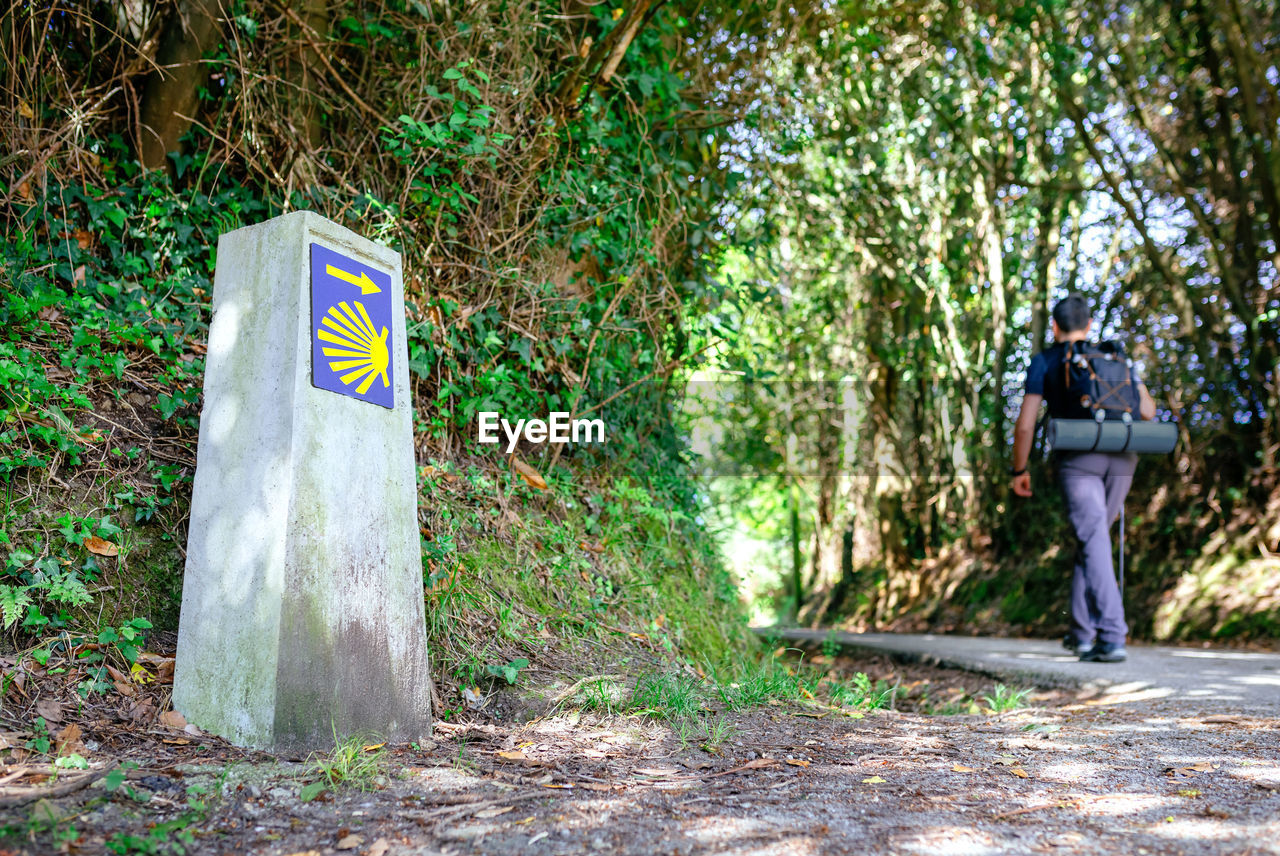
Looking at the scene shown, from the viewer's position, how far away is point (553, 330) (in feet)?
18.5

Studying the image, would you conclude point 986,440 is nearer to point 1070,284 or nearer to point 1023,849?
point 1070,284

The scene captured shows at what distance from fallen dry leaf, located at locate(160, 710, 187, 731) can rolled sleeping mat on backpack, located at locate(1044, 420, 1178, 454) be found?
529 cm

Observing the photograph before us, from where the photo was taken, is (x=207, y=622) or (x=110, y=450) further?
(x=110, y=450)

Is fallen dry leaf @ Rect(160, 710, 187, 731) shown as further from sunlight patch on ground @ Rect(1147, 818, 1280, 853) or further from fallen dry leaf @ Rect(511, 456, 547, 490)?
sunlight patch on ground @ Rect(1147, 818, 1280, 853)

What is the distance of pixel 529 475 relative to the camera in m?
5.31

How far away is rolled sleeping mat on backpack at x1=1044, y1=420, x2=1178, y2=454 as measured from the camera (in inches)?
232

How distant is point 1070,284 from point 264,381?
1053 centimetres

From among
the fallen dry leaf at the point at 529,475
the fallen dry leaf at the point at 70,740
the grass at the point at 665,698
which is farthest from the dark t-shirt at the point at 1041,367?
the fallen dry leaf at the point at 70,740

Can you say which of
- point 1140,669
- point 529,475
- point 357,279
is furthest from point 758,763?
point 1140,669

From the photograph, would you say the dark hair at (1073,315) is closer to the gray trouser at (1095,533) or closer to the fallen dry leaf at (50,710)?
the gray trouser at (1095,533)

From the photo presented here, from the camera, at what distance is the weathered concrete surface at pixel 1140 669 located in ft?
15.8

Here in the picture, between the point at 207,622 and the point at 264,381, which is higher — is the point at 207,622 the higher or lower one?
A: the lower one

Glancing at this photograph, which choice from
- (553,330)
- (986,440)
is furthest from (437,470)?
(986,440)

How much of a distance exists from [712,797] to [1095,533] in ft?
14.0
